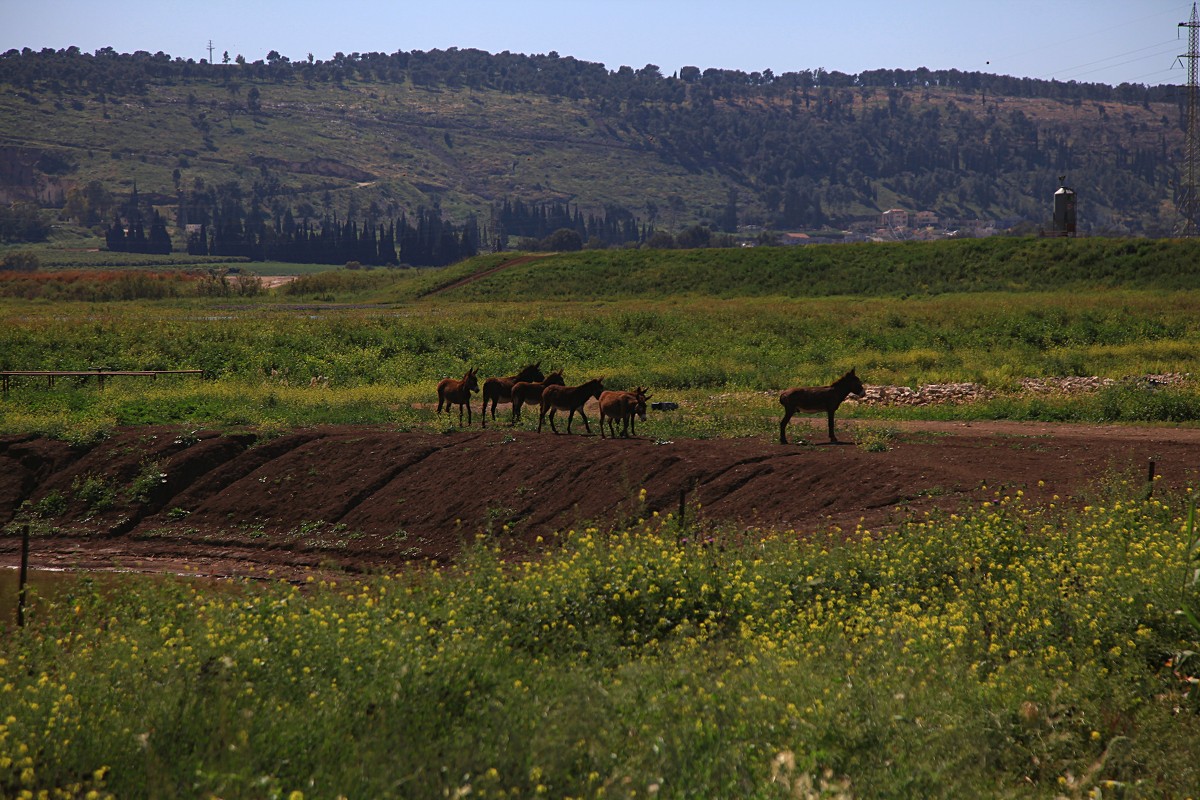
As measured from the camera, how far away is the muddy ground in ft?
54.3

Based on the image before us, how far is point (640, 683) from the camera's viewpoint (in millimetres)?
9211

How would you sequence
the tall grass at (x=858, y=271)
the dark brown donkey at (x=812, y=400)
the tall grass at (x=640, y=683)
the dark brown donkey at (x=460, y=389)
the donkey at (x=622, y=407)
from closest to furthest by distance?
1. the tall grass at (x=640, y=683)
2. the dark brown donkey at (x=812, y=400)
3. the donkey at (x=622, y=407)
4. the dark brown donkey at (x=460, y=389)
5. the tall grass at (x=858, y=271)

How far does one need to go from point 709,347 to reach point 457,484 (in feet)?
71.7

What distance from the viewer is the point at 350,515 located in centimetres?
1944

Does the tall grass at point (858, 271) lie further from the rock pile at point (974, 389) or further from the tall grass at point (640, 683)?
the tall grass at point (640, 683)

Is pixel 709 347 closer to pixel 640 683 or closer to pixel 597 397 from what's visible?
pixel 597 397

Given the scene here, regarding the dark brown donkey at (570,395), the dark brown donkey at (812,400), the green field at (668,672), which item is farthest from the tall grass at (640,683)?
the dark brown donkey at (570,395)

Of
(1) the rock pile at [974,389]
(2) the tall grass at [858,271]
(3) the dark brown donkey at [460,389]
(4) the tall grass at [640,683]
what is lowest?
(4) the tall grass at [640,683]

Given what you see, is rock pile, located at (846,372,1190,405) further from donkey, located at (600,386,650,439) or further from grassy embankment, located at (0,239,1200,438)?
donkey, located at (600,386,650,439)

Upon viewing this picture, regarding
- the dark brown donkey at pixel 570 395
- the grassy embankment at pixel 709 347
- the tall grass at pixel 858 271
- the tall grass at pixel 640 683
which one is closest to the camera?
the tall grass at pixel 640 683

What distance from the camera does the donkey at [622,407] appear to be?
20.4 m

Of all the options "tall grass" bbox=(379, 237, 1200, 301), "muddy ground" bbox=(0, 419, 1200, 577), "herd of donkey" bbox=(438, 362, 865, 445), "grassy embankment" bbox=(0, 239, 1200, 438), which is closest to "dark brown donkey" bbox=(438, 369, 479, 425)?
"herd of donkey" bbox=(438, 362, 865, 445)

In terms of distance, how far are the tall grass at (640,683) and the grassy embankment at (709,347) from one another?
9454 millimetres

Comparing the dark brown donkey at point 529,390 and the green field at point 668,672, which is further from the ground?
the dark brown donkey at point 529,390
